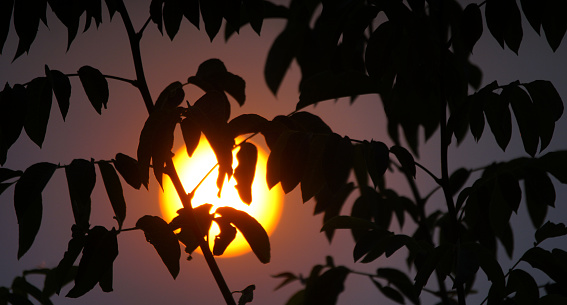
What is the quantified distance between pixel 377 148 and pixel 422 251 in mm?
222

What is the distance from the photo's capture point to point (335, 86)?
96cm

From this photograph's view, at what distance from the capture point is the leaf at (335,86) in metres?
0.96

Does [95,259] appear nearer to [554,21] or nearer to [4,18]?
[4,18]

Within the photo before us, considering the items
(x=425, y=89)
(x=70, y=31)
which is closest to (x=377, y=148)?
(x=425, y=89)

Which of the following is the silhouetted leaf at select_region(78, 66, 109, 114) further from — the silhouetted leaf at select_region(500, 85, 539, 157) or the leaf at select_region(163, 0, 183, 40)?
the silhouetted leaf at select_region(500, 85, 539, 157)

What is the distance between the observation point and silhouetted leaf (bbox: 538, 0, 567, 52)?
33.7 inches

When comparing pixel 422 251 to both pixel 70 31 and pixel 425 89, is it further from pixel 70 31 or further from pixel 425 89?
pixel 70 31

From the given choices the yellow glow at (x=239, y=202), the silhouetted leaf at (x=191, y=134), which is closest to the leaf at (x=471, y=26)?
the silhouetted leaf at (x=191, y=134)

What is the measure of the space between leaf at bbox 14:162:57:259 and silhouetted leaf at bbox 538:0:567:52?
2.54 feet

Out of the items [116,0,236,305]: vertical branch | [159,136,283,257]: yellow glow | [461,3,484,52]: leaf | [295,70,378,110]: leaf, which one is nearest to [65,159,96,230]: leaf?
[116,0,236,305]: vertical branch

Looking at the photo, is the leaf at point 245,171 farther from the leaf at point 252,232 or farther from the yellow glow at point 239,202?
the yellow glow at point 239,202

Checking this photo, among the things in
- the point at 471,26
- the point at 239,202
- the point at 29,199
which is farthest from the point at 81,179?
the point at 239,202

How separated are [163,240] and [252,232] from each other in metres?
0.14

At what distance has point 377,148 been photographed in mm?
828
